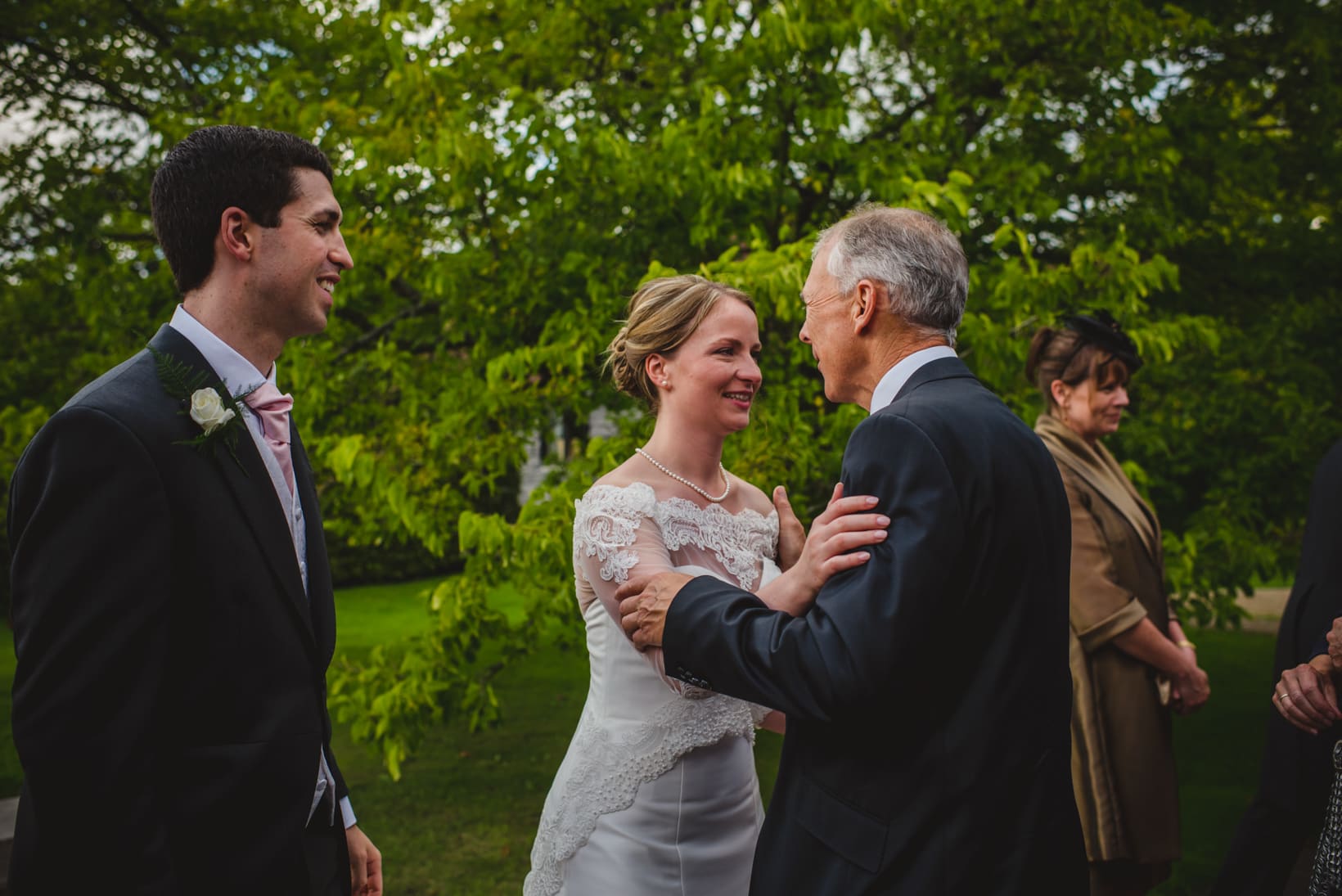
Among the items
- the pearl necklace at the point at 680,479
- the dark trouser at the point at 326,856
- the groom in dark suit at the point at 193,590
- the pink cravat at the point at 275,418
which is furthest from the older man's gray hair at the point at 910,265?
the dark trouser at the point at 326,856

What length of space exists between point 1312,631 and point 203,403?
3.33 meters

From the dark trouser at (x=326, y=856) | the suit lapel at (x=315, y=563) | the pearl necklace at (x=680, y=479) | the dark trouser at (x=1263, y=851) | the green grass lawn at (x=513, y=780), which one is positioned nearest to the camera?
the dark trouser at (x=326, y=856)

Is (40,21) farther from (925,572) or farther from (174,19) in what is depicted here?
(925,572)

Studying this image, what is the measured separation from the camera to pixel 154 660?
1.68m

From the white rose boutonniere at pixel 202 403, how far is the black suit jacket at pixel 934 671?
958 mm

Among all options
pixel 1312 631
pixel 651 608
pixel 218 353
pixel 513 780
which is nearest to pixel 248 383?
pixel 218 353

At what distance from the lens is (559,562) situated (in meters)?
4.40

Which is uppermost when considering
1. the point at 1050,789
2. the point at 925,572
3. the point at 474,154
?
the point at 474,154

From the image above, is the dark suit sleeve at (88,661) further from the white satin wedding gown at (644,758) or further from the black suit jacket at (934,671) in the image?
the white satin wedding gown at (644,758)

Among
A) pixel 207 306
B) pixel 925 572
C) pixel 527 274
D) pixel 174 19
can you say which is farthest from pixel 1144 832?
pixel 174 19

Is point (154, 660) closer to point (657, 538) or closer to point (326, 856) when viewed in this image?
point (326, 856)

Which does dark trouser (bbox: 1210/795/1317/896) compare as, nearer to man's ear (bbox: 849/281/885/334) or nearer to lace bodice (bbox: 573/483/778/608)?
lace bodice (bbox: 573/483/778/608)

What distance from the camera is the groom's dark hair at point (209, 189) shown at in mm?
2014

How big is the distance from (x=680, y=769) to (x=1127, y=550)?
82.6 inches
